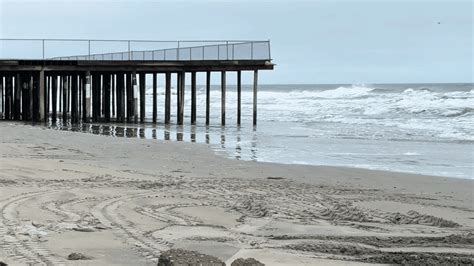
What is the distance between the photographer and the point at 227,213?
7793 mm

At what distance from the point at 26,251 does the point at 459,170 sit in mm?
10569

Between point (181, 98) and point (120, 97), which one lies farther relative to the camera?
point (120, 97)

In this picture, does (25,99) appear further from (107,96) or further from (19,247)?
(19,247)

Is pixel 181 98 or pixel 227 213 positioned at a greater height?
pixel 181 98

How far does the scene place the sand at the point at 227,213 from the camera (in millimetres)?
5648

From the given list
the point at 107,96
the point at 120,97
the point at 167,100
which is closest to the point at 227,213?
the point at 167,100

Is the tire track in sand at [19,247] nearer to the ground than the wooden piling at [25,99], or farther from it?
nearer to the ground

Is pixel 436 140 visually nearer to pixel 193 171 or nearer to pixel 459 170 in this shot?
pixel 459 170

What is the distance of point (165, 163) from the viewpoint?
44.6 ft

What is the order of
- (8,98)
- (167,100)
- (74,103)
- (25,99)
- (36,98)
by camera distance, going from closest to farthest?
1. (167,100)
2. (74,103)
3. (36,98)
4. (8,98)
5. (25,99)

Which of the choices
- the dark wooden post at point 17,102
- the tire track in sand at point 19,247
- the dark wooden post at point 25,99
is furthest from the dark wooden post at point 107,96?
the tire track in sand at point 19,247

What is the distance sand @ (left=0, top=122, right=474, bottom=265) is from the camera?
5.65 metres

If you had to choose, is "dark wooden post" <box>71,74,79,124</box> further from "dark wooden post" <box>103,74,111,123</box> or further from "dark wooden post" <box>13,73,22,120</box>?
"dark wooden post" <box>13,73,22,120</box>

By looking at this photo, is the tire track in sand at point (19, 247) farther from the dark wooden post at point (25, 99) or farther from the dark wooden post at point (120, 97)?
the dark wooden post at point (25, 99)
